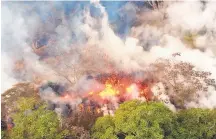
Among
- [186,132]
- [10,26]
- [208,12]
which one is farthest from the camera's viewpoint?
[208,12]

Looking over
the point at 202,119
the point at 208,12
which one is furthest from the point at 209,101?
the point at 208,12

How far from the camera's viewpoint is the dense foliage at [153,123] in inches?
877

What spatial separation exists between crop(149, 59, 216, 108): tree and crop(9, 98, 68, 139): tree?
781cm

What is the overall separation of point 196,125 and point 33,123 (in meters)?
8.57

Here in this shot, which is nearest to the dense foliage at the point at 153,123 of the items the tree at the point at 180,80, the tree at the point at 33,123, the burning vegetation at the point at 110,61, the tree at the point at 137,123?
the tree at the point at 137,123

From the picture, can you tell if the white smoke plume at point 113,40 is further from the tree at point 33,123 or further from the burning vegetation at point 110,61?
the tree at point 33,123

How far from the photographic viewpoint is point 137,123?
73.1ft

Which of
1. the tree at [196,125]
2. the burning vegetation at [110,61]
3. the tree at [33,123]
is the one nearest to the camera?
the tree at [33,123]

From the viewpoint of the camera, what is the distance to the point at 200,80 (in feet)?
88.9

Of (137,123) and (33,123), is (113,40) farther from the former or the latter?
(33,123)

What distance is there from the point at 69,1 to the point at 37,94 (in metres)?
5.80

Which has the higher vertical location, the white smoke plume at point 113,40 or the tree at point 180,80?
the white smoke plume at point 113,40

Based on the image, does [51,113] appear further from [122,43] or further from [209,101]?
[209,101]

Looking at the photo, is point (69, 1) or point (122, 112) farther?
point (69, 1)
